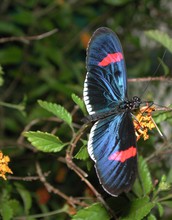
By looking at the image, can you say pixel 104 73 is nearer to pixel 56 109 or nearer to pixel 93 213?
pixel 56 109

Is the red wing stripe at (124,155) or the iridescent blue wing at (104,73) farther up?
the iridescent blue wing at (104,73)

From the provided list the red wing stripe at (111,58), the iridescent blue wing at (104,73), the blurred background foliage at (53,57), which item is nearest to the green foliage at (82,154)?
the iridescent blue wing at (104,73)

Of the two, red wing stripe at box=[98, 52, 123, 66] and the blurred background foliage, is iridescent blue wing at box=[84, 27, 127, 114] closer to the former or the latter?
red wing stripe at box=[98, 52, 123, 66]

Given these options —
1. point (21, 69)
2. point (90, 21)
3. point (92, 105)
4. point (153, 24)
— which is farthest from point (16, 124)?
point (92, 105)

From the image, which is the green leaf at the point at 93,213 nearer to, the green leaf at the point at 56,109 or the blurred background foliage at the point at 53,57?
the green leaf at the point at 56,109

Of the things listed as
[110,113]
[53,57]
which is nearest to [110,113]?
[110,113]

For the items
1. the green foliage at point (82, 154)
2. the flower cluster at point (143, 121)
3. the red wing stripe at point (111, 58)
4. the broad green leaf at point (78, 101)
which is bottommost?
the green foliage at point (82, 154)

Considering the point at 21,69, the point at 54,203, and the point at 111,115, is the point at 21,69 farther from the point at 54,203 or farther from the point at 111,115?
the point at 111,115
